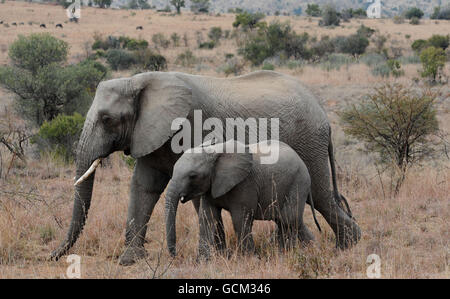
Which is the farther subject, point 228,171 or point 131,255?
point 131,255

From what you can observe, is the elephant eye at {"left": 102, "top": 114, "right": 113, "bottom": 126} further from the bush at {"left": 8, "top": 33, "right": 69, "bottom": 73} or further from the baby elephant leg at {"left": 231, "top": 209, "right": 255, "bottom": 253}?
the bush at {"left": 8, "top": 33, "right": 69, "bottom": 73}

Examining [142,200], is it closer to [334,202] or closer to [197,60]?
[334,202]

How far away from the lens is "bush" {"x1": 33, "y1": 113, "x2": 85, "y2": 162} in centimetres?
1184

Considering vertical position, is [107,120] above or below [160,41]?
above

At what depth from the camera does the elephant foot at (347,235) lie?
6500 millimetres

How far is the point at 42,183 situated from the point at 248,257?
537cm

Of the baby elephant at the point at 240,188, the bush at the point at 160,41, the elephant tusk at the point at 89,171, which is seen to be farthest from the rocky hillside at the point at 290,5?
the elephant tusk at the point at 89,171

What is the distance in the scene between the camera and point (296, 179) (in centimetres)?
568

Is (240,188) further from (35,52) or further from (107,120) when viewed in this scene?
(35,52)

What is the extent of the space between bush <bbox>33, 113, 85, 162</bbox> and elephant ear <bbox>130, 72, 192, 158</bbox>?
6448 millimetres

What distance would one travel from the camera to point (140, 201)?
5.99 m

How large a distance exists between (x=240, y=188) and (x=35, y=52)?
11432 millimetres

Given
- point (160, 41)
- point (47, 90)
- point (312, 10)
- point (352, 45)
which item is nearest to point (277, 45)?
point (352, 45)
